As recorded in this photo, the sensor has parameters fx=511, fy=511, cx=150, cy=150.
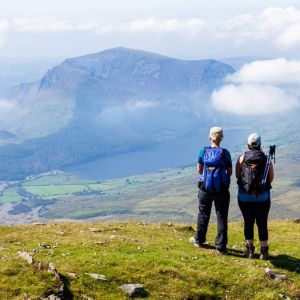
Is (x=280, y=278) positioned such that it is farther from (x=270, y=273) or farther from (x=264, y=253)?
(x=264, y=253)

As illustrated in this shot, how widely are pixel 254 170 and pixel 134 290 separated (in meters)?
6.69

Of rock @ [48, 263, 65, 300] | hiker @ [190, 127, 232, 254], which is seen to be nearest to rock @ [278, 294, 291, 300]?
hiker @ [190, 127, 232, 254]

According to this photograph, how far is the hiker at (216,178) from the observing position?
20406 millimetres

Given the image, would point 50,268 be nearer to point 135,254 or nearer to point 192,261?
point 135,254

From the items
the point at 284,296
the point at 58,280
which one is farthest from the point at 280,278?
the point at 58,280

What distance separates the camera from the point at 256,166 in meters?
19.8

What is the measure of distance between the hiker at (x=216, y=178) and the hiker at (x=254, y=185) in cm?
58

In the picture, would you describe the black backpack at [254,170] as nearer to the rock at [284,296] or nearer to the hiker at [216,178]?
the hiker at [216,178]

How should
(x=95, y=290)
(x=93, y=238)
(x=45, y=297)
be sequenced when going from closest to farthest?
(x=45, y=297) → (x=95, y=290) → (x=93, y=238)

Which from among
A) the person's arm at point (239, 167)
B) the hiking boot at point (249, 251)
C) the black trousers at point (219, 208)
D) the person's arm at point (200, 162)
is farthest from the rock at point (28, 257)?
the hiking boot at point (249, 251)

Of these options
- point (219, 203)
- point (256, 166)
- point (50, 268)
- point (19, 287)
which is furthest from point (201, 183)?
point (19, 287)

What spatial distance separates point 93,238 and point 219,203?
21.0 ft

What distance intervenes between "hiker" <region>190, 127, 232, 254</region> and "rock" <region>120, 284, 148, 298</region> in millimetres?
5340

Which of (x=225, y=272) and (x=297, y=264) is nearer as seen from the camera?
(x=225, y=272)
